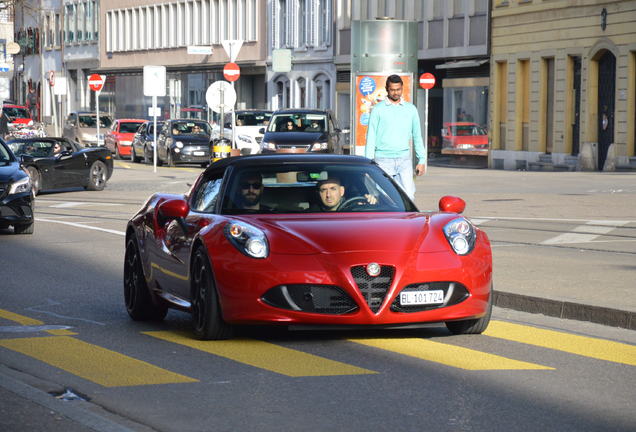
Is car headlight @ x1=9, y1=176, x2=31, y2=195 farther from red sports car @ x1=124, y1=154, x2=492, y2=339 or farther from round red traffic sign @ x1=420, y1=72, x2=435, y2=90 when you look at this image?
round red traffic sign @ x1=420, y1=72, x2=435, y2=90

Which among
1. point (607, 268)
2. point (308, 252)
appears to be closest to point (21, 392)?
point (308, 252)

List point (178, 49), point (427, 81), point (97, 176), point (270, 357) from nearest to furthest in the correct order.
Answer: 1. point (270, 357)
2. point (97, 176)
3. point (427, 81)
4. point (178, 49)

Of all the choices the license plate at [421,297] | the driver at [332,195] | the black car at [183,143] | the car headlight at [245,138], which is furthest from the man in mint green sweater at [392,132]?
the black car at [183,143]

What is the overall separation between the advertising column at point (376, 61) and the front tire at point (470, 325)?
22.7m

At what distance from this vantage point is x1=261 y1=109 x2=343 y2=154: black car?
135 feet

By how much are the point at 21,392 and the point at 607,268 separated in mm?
7734

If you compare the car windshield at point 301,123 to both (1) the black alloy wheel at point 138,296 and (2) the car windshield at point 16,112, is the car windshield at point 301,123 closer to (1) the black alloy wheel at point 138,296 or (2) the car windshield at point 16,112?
(1) the black alloy wheel at point 138,296

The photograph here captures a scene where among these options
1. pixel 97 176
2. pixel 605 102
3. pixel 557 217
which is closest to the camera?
pixel 557 217

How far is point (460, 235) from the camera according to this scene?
10.1m

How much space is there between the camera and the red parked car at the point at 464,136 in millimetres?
52062

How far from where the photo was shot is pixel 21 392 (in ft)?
26.5

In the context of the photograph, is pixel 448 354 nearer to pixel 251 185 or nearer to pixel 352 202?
pixel 352 202

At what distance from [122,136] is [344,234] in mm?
50337

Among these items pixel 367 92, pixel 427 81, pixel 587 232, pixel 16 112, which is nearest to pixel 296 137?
pixel 367 92
